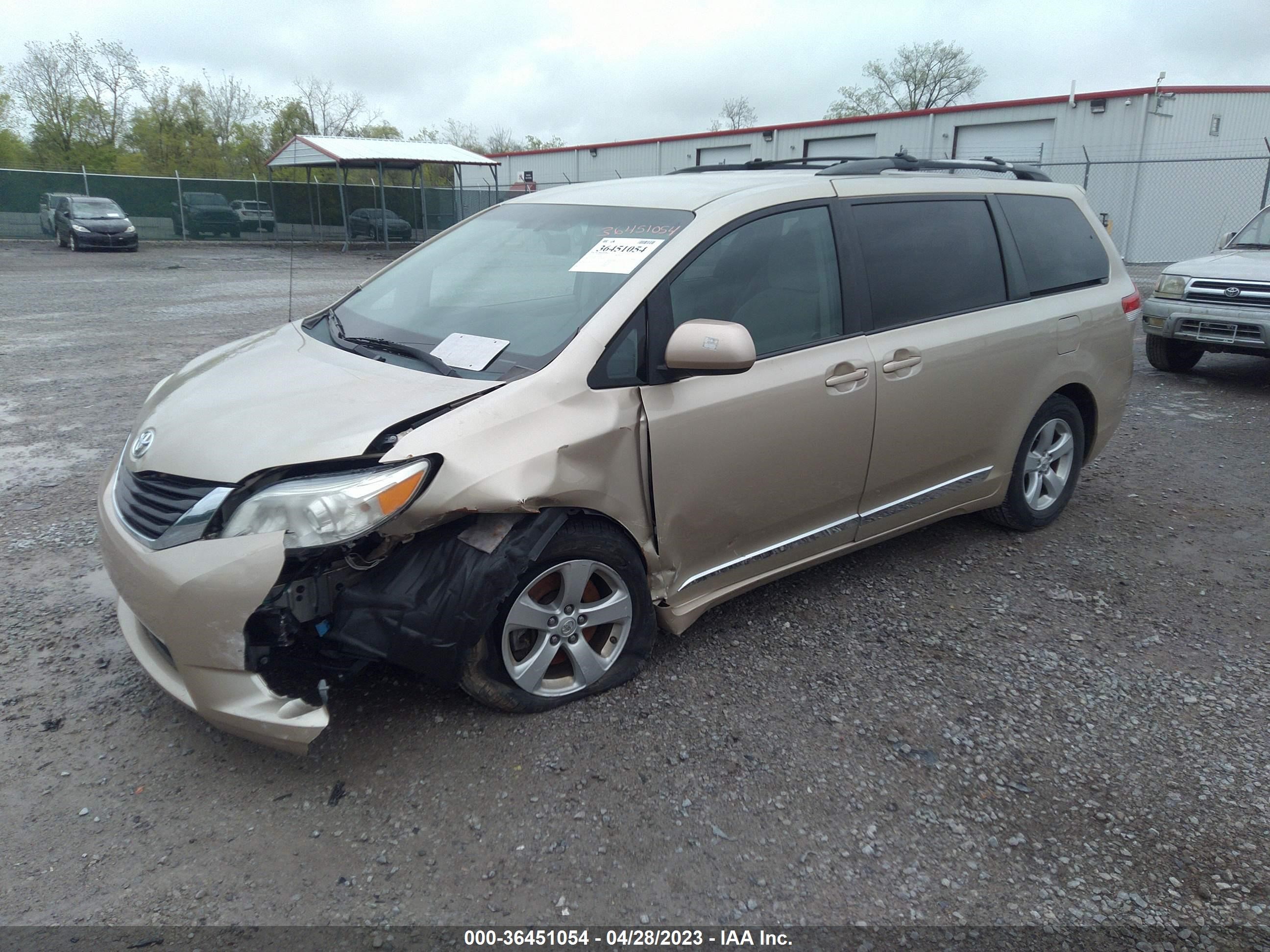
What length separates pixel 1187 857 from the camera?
2.54m

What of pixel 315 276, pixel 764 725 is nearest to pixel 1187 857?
pixel 764 725

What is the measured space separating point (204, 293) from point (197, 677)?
1504 cm

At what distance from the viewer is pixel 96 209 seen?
82.8 feet

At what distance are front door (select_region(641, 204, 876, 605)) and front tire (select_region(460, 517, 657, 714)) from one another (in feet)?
0.63

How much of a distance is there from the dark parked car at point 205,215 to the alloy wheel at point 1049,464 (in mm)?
31724

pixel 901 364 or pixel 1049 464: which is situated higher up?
pixel 901 364

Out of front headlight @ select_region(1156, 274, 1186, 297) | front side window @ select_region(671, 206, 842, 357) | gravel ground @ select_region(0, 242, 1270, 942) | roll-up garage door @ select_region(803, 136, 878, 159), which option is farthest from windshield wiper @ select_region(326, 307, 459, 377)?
roll-up garage door @ select_region(803, 136, 878, 159)

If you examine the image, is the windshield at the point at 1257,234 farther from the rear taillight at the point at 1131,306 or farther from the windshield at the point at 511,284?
the windshield at the point at 511,284

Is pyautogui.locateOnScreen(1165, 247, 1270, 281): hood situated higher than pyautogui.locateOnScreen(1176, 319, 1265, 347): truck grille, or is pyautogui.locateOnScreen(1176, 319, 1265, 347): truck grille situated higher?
pyautogui.locateOnScreen(1165, 247, 1270, 281): hood

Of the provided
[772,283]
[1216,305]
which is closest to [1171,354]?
[1216,305]

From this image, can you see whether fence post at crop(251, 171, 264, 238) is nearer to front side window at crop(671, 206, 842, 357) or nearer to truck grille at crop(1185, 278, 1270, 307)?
truck grille at crop(1185, 278, 1270, 307)

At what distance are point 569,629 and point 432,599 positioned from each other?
0.55 metres

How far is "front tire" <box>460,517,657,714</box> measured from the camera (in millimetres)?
2898

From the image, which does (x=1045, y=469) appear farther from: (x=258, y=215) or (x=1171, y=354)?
(x=258, y=215)
